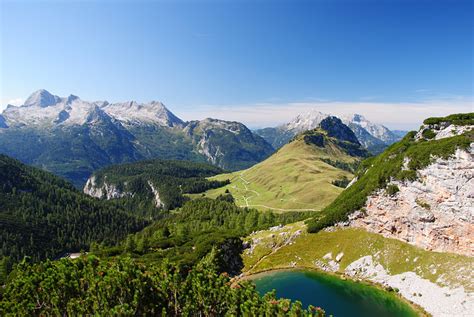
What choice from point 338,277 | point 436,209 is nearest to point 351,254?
point 338,277

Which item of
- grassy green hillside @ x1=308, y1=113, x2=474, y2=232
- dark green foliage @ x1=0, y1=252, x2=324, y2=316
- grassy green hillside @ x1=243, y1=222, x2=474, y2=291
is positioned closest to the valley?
grassy green hillside @ x1=243, y1=222, x2=474, y2=291

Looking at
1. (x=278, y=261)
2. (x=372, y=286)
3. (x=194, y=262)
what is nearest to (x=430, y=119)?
(x=372, y=286)

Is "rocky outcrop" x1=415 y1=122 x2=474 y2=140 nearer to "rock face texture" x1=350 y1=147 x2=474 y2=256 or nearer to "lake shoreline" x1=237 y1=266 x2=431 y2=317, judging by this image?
"rock face texture" x1=350 y1=147 x2=474 y2=256

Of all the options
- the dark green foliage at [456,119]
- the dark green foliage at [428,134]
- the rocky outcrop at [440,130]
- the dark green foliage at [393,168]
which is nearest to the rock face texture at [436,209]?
the dark green foliage at [393,168]

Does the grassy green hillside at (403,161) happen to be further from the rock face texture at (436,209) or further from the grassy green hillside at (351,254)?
the grassy green hillside at (351,254)

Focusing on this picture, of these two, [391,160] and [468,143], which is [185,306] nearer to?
[468,143]

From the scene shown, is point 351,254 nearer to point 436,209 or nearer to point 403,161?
point 436,209
